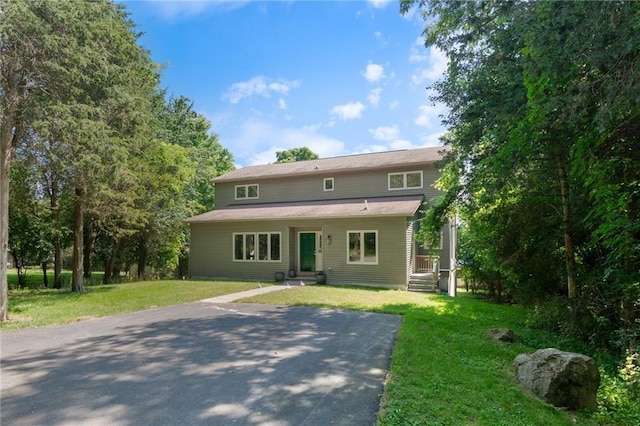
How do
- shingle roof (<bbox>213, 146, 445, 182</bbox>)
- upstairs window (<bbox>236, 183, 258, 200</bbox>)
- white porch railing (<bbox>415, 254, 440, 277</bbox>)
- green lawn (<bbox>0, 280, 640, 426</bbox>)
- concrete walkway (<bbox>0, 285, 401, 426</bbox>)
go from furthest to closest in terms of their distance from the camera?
upstairs window (<bbox>236, 183, 258, 200</bbox>)
shingle roof (<bbox>213, 146, 445, 182</bbox>)
white porch railing (<bbox>415, 254, 440, 277</bbox>)
green lawn (<bbox>0, 280, 640, 426</bbox>)
concrete walkway (<bbox>0, 285, 401, 426</bbox>)

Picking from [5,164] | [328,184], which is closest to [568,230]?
Answer: [328,184]

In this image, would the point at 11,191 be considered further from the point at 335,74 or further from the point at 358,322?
the point at 358,322

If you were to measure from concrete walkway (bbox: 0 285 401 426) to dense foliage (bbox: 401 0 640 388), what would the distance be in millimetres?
3799

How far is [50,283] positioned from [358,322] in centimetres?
1897

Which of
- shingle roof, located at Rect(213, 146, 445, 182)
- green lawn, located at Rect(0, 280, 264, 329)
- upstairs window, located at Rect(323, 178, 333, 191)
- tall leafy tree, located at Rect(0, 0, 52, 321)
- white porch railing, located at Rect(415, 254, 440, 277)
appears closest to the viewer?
tall leafy tree, located at Rect(0, 0, 52, 321)

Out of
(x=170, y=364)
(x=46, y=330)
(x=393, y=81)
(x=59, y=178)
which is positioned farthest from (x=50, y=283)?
(x=393, y=81)

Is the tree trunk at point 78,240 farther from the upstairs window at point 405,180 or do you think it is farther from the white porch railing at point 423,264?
the white porch railing at point 423,264

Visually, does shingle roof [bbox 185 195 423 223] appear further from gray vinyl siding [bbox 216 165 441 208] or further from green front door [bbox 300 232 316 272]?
green front door [bbox 300 232 316 272]

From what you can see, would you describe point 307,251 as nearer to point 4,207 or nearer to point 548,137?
point 4,207

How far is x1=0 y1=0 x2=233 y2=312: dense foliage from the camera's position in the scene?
8.04 metres

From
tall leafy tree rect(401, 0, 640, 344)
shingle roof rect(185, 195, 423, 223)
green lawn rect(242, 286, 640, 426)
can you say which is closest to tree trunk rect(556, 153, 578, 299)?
tall leafy tree rect(401, 0, 640, 344)

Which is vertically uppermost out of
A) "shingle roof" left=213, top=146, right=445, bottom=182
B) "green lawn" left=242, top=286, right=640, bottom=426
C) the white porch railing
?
"shingle roof" left=213, top=146, right=445, bottom=182

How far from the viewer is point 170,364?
4.95 m

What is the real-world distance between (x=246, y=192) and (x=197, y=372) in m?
16.3
